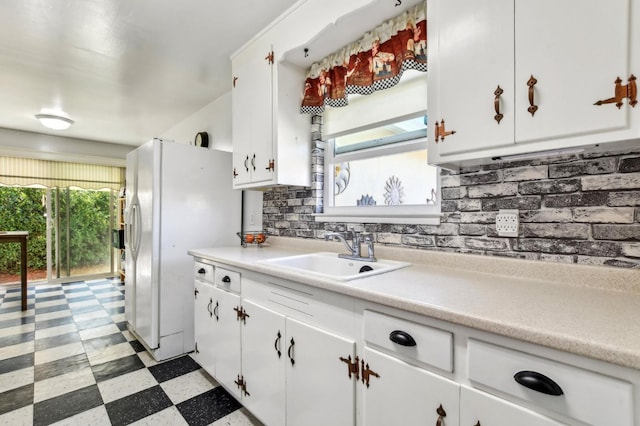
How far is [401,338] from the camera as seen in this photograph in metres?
0.95

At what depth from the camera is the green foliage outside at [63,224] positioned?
500 cm

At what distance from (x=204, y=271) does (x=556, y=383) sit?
1.95 metres

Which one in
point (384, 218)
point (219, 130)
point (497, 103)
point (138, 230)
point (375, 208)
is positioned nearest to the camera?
point (497, 103)

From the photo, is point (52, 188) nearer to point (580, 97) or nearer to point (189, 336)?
point (189, 336)

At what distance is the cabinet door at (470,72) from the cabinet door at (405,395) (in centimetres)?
81

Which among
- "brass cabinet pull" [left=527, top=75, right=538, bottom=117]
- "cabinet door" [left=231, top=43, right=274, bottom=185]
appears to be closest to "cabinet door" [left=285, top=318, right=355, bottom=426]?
"brass cabinet pull" [left=527, top=75, right=538, bottom=117]

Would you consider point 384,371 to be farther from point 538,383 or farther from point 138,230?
point 138,230

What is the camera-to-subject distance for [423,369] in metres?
0.93

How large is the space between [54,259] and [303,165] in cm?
530

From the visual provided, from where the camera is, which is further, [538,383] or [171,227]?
[171,227]

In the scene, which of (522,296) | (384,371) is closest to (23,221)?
(384,371)

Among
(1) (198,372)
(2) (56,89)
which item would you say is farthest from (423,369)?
(2) (56,89)

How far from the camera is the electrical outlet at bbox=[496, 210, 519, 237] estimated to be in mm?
1280

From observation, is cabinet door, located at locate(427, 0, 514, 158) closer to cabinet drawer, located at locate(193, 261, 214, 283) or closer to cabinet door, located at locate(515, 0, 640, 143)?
cabinet door, located at locate(515, 0, 640, 143)
